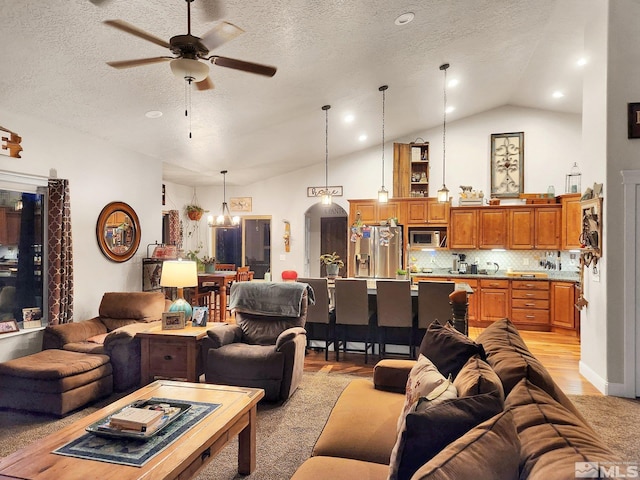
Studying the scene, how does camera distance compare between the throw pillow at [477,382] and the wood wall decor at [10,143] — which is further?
the wood wall decor at [10,143]

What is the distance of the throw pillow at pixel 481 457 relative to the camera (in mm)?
951

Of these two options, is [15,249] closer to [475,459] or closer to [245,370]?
[245,370]

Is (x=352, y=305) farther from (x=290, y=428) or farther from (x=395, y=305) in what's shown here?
(x=290, y=428)

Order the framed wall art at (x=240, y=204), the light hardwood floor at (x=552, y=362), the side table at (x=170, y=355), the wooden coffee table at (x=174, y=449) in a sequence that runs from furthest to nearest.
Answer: the framed wall art at (x=240, y=204), the light hardwood floor at (x=552, y=362), the side table at (x=170, y=355), the wooden coffee table at (x=174, y=449)

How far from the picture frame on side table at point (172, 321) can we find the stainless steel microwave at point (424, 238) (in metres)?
4.91

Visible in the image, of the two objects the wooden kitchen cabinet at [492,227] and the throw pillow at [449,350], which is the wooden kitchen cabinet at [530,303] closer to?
the wooden kitchen cabinet at [492,227]

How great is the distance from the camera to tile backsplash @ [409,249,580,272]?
23.5 ft

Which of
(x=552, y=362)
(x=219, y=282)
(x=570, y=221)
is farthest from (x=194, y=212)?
(x=570, y=221)

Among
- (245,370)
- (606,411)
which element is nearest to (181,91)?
(245,370)

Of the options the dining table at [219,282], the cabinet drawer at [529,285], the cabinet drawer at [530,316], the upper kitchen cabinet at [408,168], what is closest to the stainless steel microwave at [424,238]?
the upper kitchen cabinet at [408,168]

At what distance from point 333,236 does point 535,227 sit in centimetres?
466

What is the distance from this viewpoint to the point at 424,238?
7.61 meters

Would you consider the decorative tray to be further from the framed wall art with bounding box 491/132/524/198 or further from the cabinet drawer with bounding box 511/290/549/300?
the framed wall art with bounding box 491/132/524/198

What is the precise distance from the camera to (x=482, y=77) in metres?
5.91
